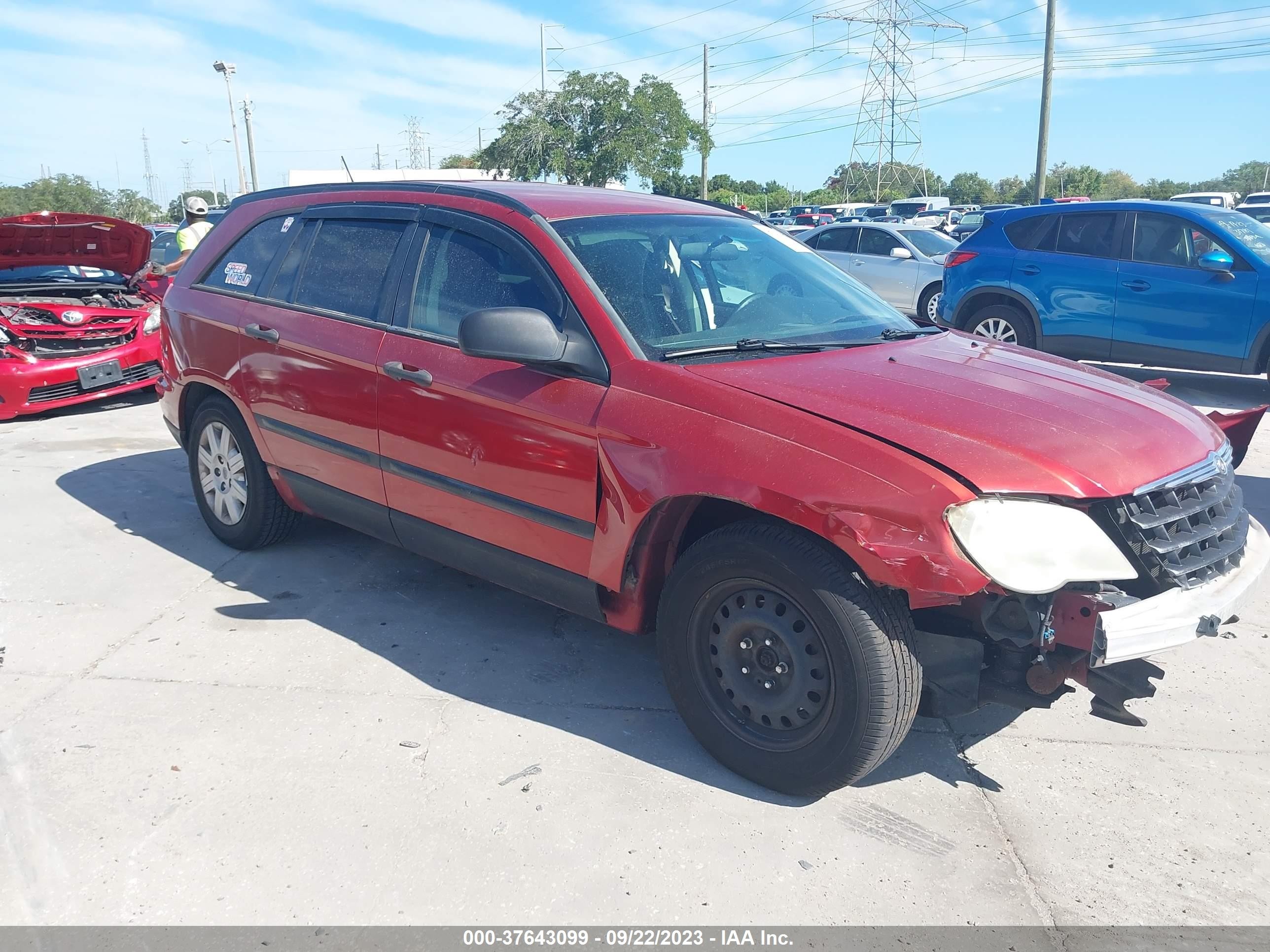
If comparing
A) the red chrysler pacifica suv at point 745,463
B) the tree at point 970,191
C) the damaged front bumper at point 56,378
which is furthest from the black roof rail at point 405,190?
the tree at point 970,191

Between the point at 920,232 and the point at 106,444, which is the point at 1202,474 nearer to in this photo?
the point at 106,444

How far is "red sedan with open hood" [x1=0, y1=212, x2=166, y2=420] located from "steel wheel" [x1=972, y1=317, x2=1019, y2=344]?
25.6 feet

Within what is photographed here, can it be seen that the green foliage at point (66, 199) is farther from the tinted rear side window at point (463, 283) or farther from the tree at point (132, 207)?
the tinted rear side window at point (463, 283)

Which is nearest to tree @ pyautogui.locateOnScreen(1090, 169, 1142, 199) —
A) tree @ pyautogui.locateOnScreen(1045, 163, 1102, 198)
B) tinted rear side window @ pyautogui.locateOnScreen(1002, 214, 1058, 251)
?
tree @ pyautogui.locateOnScreen(1045, 163, 1102, 198)

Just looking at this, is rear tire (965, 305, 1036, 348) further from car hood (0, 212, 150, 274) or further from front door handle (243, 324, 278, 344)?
car hood (0, 212, 150, 274)

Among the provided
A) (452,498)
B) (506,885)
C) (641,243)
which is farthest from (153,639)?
(641,243)

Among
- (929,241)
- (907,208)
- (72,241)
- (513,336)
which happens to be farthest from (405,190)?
(907,208)

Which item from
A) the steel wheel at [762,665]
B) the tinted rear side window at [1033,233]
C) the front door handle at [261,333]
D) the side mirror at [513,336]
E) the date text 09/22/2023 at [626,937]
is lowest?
the date text 09/22/2023 at [626,937]

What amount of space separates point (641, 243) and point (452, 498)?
1.18 meters

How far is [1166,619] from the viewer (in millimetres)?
2666

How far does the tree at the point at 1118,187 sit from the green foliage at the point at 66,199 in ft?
181

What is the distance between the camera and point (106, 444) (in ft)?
24.3

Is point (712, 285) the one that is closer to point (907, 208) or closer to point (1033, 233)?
point (1033, 233)

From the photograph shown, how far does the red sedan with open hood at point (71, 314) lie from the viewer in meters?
8.05
